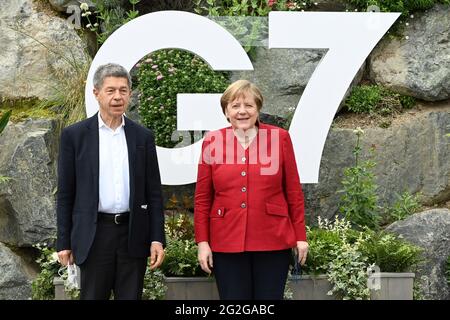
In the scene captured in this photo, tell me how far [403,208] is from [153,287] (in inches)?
101

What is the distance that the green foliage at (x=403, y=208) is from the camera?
6930 millimetres

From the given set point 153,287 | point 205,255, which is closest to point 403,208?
point 153,287

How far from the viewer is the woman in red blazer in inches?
178

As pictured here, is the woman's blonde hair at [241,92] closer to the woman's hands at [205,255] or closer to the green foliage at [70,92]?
the woman's hands at [205,255]

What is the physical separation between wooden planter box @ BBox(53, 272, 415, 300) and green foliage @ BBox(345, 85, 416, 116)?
2273 millimetres

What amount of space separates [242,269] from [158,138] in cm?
298

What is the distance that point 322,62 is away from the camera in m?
6.79

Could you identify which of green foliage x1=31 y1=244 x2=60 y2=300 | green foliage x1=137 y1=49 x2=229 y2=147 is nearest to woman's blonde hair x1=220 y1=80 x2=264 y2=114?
green foliage x1=31 y1=244 x2=60 y2=300

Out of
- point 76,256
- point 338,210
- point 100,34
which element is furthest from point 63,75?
point 76,256

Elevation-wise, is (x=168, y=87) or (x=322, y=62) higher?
(x=322, y=62)

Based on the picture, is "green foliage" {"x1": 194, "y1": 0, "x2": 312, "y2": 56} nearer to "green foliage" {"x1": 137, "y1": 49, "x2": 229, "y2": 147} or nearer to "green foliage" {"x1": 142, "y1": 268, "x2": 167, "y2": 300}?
"green foliage" {"x1": 137, "y1": 49, "x2": 229, "y2": 147}

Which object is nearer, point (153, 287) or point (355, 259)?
point (153, 287)

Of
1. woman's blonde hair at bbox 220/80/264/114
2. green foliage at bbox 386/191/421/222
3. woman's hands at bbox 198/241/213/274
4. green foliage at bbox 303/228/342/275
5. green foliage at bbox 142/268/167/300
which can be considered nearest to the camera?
woman's blonde hair at bbox 220/80/264/114

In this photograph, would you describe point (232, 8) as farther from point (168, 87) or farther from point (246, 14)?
point (168, 87)
